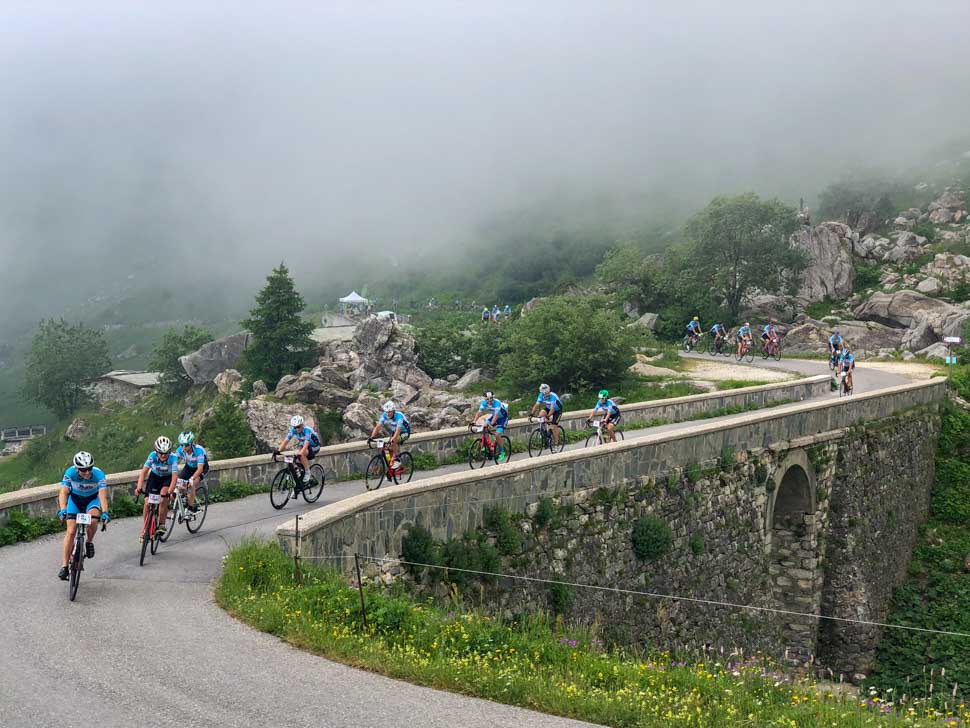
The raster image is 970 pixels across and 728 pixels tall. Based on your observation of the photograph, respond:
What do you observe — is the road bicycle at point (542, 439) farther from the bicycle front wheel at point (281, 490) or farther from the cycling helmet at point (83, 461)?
the cycling helmet at point (83, 461)

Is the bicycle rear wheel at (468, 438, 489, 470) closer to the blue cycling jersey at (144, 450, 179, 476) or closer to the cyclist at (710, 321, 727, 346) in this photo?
the blue cycling jersey at (144, 450, 179, 476)

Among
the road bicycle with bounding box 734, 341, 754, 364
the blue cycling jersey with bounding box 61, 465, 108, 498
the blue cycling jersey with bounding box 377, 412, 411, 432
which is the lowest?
the road bicycle with bounding box 734, 341, 754, 364

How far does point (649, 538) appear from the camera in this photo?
14883mm

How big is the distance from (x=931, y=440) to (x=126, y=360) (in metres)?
152

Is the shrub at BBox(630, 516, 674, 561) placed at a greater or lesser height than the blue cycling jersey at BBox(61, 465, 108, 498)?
lesser

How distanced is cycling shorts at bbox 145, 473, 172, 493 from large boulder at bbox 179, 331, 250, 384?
57.4m

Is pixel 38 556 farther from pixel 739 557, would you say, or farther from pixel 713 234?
pixel 713 234

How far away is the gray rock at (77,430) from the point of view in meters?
80.1

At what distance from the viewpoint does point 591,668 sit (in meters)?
8.15

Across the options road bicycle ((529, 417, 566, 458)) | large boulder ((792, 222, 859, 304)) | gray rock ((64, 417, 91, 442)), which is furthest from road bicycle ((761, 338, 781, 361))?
gray rock ((64, 417, 91, 442))

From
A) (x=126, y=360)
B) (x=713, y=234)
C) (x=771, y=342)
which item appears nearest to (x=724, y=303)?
(x=713, y=234)

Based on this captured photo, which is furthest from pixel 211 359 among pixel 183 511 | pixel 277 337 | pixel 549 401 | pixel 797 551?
pixel 183 511

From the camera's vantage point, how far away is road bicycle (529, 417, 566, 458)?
20.5 m

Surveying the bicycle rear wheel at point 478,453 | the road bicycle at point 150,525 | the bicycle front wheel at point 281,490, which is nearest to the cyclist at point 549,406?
the bicycle rear wheel at point 478,453
